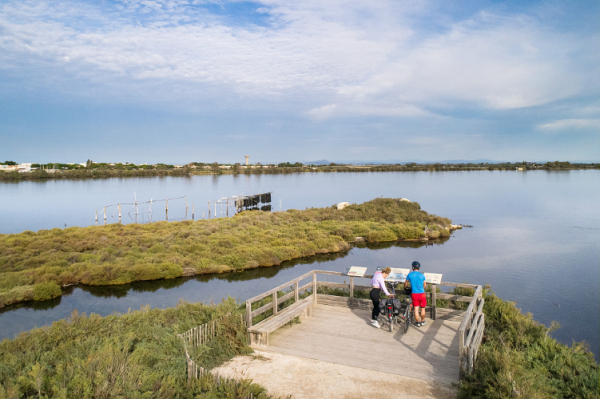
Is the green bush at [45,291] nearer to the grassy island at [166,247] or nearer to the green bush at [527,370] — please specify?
the grassy island at [166,247]

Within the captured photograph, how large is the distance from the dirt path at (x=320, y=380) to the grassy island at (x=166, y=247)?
15.5 meters

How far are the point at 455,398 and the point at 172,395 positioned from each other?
4.27 m

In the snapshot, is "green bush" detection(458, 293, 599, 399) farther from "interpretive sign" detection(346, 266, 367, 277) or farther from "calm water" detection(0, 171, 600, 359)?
"calm water" detection(0, 171, 600, 359)

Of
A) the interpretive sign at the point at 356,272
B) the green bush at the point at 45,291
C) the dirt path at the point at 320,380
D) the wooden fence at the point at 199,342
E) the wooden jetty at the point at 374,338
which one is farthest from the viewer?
the green bush at the point at 45,291

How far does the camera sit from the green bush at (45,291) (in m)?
17.7

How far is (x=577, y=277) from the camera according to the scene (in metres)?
21.9

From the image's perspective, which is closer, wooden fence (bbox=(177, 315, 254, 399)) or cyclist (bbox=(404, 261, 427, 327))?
wooden fence (bbox=(177, 315, 254, 399))

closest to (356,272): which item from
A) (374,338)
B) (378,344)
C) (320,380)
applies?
(374,338)

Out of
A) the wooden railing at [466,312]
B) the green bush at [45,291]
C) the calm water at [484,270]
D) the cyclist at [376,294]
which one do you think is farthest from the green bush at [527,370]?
the green bush at [45,291]

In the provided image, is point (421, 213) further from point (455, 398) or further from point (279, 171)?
point (279, 171)

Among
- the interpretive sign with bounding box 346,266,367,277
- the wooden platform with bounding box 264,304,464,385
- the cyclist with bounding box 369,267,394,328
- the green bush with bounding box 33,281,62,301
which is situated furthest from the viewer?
the green bush with bounding box 33,281,62,301

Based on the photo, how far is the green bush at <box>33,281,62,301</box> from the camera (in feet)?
58.1

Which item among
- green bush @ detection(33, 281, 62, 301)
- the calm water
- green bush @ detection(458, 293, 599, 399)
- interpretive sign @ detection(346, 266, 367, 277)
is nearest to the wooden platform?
green bush @ detection(458, 293, 599, 399)

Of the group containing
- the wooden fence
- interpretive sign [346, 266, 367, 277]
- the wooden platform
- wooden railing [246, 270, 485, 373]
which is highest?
interpretive sign [346, 266, 367, 277]
